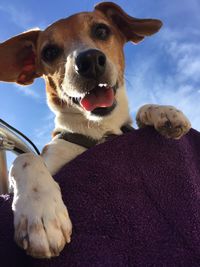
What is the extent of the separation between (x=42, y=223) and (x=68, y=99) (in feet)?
4.52

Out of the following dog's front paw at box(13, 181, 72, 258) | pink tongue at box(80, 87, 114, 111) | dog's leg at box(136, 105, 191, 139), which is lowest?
dog's front paw at box(13, 181, 72, 258)

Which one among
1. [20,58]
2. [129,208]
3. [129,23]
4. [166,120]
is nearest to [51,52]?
[20,58]

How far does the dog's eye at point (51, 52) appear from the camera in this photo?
2803mm

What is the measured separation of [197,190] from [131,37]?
1.56m

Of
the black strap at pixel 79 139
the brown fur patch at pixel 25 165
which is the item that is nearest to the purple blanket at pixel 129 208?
the brown fur patch at pixel 25 165

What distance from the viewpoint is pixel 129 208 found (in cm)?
142

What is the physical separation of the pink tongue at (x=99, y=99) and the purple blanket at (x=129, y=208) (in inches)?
24.1

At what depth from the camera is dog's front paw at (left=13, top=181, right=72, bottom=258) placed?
3.92 ft

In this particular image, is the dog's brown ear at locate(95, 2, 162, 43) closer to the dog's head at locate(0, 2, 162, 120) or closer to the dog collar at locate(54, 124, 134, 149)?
the dog's head at locate(0, 2, 162, 120)

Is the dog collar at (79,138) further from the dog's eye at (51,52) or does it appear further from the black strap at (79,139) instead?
the dog's eye at (51,52)

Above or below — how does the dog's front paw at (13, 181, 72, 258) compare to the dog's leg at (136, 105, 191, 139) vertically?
below

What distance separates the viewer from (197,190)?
5.41ft

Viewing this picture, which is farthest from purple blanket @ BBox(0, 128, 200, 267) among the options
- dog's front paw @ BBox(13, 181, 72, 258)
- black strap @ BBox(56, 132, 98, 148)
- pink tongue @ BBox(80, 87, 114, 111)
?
black strap @ BBox(56, 132, 98, 148)

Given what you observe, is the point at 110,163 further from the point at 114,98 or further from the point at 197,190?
the point at 114,98
